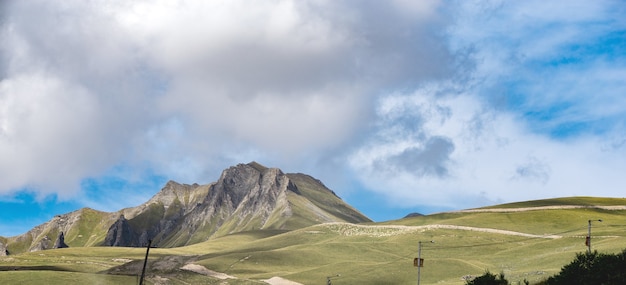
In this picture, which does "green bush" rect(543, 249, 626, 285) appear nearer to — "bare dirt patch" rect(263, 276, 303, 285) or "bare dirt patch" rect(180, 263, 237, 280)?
"bare dirt patch" rect(263, 276, 303, 285)

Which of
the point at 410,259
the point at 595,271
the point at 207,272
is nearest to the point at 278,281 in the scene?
the point at 207,272

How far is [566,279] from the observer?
53.7 meters

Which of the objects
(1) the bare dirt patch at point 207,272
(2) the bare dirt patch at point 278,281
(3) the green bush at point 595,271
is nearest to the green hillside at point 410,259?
(1) the bare dirt patch at point 207,272

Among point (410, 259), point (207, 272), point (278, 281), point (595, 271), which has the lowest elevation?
point (278, 281)

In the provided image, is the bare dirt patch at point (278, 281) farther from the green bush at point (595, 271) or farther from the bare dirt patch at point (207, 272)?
the green bush at point (595, 271)

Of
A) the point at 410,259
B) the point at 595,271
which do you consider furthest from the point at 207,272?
the point at 595,271

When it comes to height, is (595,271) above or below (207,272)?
above

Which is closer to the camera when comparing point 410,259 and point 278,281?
point 278,281

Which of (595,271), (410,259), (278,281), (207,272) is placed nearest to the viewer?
(595,271)

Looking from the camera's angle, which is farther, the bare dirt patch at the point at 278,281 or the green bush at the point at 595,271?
the bare dirt patch at the point at 278,281

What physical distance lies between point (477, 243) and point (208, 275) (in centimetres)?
7895

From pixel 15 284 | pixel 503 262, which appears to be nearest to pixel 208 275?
pixel 15 284

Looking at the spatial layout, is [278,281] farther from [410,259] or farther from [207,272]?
[410,259]

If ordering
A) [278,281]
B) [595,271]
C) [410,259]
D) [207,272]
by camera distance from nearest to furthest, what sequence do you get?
[595,271]
[278,281]
[410,259]
[207,272]
